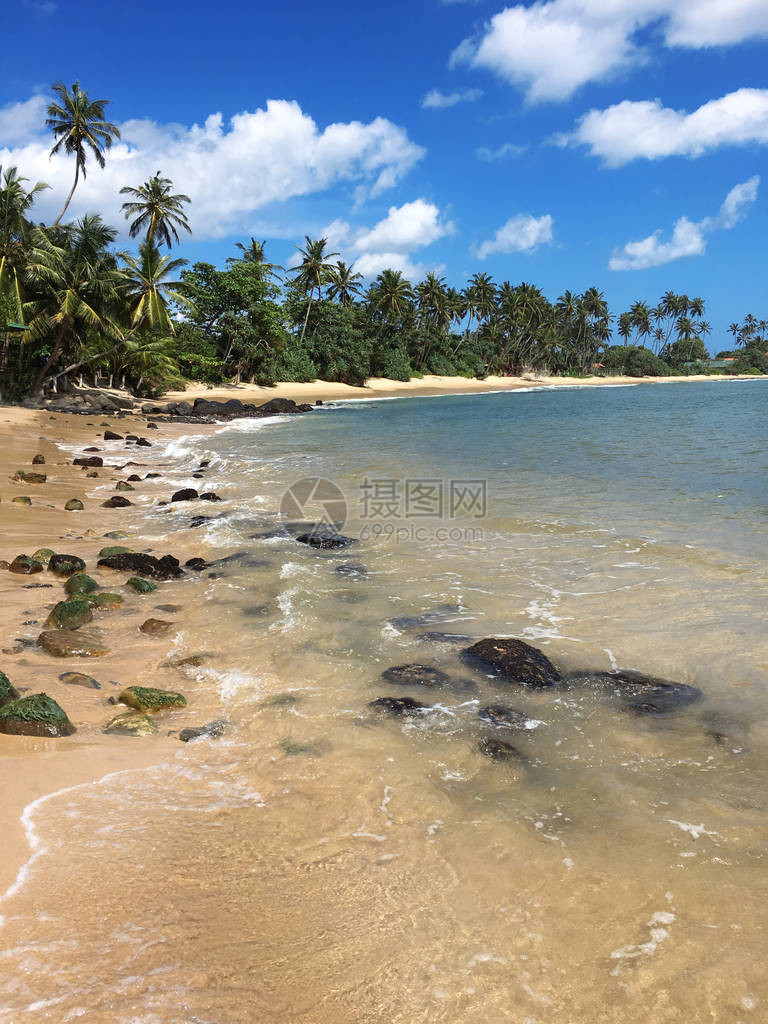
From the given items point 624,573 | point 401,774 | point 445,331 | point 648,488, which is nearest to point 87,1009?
point 401,774

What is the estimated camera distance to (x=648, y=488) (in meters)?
14.6

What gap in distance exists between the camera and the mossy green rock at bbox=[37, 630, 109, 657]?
17.7 ft

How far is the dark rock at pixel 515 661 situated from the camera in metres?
5.23

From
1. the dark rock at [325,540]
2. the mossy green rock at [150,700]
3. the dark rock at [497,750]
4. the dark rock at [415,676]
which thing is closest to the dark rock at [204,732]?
the mossy green rock at [150,700]

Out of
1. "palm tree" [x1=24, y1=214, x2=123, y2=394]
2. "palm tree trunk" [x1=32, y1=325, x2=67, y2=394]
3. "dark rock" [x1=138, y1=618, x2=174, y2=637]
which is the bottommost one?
"dark rock" [x1=138, y1=618, x2=174, y2=637]


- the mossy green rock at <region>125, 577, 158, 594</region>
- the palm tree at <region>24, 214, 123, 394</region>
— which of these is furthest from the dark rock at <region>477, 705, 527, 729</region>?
the palm tree at <region>24, 214, 123, 394</region>

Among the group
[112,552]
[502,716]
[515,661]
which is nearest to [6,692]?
[502,716]

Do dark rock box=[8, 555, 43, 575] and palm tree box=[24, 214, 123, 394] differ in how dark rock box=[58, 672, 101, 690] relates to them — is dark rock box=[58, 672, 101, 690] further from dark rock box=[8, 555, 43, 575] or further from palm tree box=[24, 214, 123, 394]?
palm tree box=[24, 214, 123, 394]

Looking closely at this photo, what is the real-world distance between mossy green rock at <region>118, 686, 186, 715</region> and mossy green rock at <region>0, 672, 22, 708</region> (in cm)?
69

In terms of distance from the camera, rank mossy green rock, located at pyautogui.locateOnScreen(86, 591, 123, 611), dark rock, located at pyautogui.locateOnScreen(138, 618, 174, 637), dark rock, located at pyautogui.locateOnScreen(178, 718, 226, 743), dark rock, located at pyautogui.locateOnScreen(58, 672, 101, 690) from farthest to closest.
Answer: mossy green rock, located at pyautogui.locateOnScreen(86, 591, 123, 611) → dark rock, located at pyautogui.locateOnScreen(138, 618, 174, 637) → dark rock, located at pyautogui.locateOnScreen(58, 672, 101, 690) → dark rock, located at pyautogui.locateOnScreen(178, 718, 226, 743)

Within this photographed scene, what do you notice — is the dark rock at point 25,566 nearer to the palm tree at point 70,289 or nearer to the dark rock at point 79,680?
the dark rock at point 79,680

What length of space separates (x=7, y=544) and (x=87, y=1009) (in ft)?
25.4

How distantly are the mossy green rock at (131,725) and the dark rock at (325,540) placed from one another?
5269mm

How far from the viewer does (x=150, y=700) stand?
458cm
